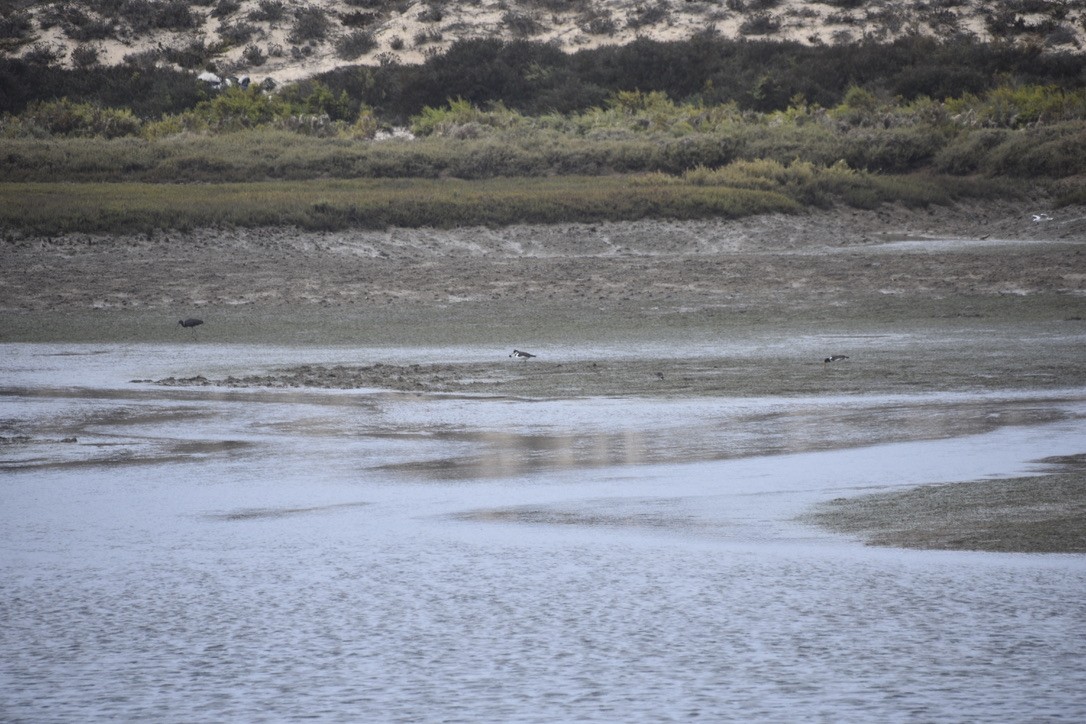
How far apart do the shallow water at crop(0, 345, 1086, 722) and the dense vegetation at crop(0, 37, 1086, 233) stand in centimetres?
1859

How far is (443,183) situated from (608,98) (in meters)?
16.0

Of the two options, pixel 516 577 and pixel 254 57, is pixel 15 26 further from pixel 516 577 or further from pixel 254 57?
pixel 516 577

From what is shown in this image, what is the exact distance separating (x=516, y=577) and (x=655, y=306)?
15431mm

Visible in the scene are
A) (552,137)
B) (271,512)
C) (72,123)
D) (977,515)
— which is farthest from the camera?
(72,123)

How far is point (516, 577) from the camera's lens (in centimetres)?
742

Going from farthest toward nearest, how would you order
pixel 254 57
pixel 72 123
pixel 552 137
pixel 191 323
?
pixel 254 57
pixel 72 123
pixel 552 137
pixel 191 323

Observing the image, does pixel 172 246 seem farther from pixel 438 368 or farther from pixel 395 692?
pixel 395 692

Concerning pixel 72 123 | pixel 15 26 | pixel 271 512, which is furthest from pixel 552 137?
pixel 271 512

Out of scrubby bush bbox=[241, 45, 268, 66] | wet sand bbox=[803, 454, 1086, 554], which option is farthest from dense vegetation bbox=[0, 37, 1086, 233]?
wet sand bbox=[803, 454, 1086, 554]

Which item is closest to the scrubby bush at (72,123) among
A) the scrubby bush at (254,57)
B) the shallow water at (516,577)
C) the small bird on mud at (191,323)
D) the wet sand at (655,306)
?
the scrubby bush at (254,57)

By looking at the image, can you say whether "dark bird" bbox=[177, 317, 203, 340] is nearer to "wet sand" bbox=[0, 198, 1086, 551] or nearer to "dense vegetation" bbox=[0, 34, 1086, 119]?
"wet sand" bbox=[0, 198, 1086, 551]

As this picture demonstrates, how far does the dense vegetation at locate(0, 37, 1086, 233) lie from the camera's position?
32.3 m

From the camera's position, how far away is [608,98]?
52281 millimetres

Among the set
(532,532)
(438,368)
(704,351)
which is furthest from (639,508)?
(704,351)
